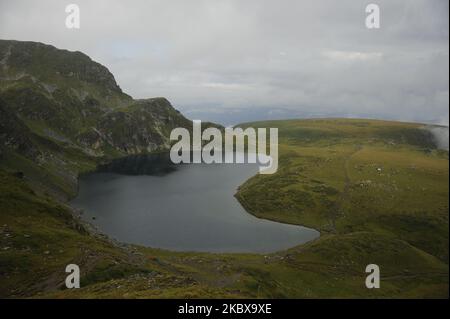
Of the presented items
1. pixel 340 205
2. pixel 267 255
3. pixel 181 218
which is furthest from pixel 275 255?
pixel 340 205

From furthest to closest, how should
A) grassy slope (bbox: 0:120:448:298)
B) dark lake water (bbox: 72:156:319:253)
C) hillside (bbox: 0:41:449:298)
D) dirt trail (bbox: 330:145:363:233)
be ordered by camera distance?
dirt trail (bbox: 330:145:363:233) → dark lake water (bbox: 72:156:319:253) → hillside (bbox: 0:41:449:298) → grassy slope (bbox: 0:120:448:298)

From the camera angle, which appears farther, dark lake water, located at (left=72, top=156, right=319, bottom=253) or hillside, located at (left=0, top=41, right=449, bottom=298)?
dark lake water, located at (left=72, top=156, right=319, bottom=253)

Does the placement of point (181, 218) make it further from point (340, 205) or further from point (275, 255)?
point (340, 205)

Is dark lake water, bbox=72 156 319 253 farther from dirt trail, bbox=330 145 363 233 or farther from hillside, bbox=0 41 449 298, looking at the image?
dirt trail, bbox=330 145 363 233

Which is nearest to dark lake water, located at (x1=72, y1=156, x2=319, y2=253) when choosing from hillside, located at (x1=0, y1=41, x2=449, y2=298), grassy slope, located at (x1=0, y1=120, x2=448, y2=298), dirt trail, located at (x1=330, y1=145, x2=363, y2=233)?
hillside, located at (x1=0, y1=41, x2=449, y2=298)

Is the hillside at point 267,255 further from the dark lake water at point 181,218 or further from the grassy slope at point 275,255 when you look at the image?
the dark lake water at point 181,218
